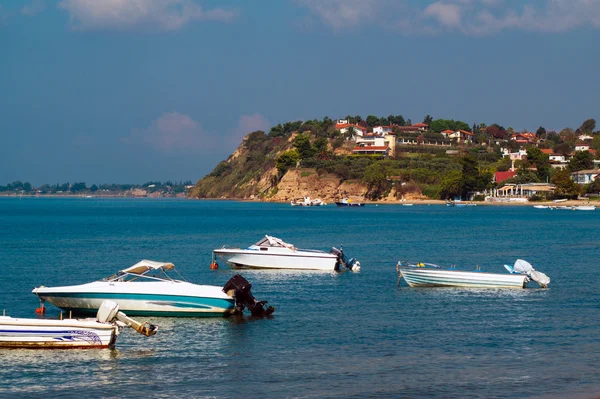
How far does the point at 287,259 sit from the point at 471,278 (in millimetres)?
12368

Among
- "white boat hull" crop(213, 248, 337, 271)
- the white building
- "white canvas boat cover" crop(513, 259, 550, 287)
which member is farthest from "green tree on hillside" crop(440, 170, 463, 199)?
"white canvas boat cover" crop(513, 259, 550, 287)

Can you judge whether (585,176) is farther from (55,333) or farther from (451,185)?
(55,333)

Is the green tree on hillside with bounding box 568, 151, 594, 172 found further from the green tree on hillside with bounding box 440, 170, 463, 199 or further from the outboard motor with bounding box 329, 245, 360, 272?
the outboard motor with bounding box 329, 245, 360, 272

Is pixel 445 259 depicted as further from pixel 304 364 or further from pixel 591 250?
pixel 304 364

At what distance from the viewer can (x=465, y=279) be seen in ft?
127

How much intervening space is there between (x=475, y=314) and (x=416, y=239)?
4410 cm

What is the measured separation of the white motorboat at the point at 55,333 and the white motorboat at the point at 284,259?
22627mm

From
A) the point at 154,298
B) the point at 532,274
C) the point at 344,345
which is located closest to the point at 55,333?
the point at 154,298

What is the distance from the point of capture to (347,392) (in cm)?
2017

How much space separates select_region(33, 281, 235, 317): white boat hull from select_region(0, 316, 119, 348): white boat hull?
493 centimetres

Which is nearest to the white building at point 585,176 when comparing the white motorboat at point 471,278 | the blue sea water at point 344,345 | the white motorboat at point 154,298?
the blue sea water at point 344,345

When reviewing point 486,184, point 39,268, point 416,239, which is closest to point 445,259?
point 416,239

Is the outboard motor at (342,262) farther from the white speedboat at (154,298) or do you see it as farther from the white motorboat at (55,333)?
the white motorboat at (55,333)

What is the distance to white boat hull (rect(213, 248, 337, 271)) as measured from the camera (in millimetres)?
46938
